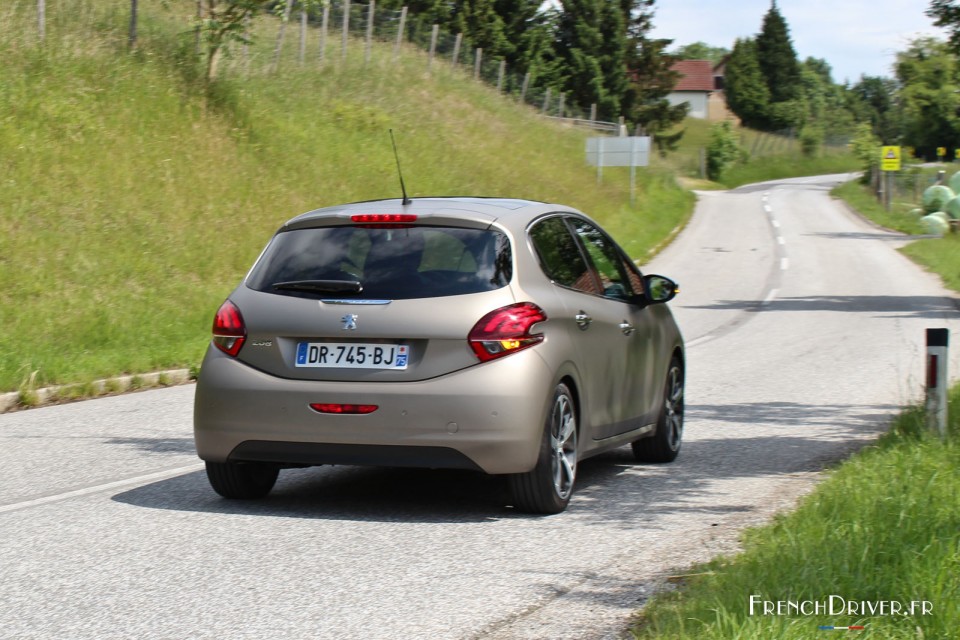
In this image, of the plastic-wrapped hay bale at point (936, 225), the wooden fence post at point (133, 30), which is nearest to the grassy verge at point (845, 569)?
the wooden fence post at point (133, 30)

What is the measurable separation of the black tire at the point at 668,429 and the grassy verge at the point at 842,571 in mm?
1877

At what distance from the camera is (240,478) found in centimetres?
743

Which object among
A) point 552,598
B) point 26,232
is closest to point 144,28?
point 26,232

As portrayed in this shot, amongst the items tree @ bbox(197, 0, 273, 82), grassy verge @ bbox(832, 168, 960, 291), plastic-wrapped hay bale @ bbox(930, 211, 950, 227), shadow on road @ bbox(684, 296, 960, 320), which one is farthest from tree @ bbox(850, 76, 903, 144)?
tree @ bbox(197, 0, 273, 82)

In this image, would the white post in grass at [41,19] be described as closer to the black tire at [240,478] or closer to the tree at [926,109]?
the black tire at [240,478]

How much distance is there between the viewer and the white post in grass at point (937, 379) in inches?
327

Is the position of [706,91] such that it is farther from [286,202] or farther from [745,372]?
[745,372]

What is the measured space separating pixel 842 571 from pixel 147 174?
18.6 meters

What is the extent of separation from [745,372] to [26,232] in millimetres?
9570

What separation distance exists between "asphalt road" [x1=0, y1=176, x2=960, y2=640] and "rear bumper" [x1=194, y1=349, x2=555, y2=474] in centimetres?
37

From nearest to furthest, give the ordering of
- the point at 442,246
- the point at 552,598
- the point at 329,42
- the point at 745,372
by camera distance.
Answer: the point at 552,598
the point at 442,246
the point at 745,372
the point at 329,42

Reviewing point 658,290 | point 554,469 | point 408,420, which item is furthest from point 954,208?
point 408,420

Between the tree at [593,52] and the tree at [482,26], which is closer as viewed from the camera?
the tree at [482,26]

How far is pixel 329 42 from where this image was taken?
42.1 metres
